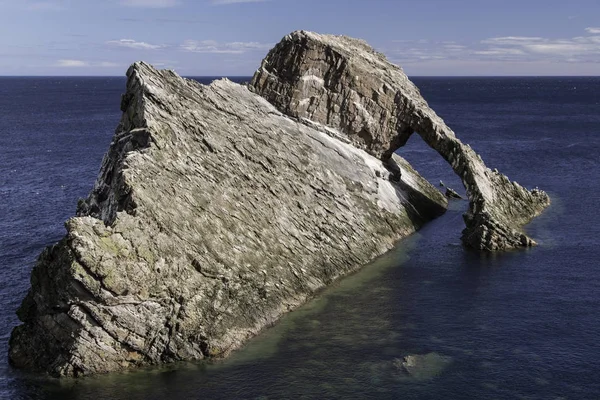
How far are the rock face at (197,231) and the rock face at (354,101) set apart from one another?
2.87 metres

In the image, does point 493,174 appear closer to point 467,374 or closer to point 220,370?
point 467,374

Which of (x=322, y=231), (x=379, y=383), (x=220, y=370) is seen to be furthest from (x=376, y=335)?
(x=322, y=231)

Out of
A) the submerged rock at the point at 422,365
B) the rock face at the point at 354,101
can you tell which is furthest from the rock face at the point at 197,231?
the submerged rock at the point at 422,365

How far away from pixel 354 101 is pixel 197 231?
38.7 metres

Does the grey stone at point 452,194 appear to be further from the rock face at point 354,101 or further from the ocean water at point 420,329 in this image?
the rock face at point 354,101

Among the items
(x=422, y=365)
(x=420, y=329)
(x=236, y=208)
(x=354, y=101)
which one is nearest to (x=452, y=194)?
(x=354, y=101)

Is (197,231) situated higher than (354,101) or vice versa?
(354,101)

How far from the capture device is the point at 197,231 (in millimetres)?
57938

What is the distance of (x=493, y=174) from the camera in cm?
9100

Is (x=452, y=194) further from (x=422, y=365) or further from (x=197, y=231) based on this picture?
(x=422, y=365)

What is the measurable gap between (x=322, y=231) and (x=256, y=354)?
2235 cm

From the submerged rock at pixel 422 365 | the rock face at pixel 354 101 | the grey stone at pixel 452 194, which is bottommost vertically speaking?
the submerged rock at pixel 422 365

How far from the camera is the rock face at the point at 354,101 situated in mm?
86688

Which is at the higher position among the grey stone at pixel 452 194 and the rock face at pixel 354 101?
the rock face at pixel 354 101
